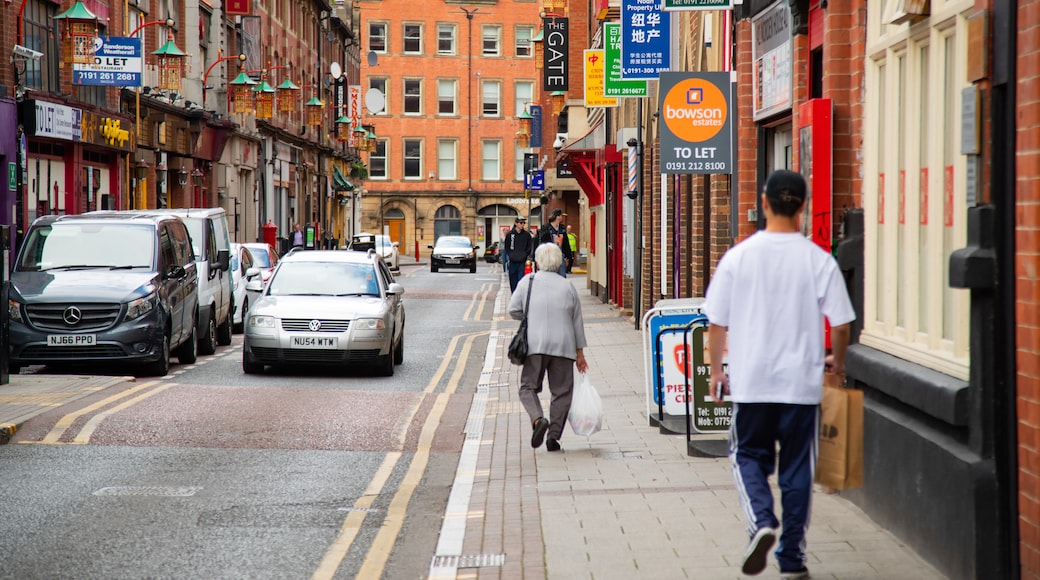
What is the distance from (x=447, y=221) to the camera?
8838 cm

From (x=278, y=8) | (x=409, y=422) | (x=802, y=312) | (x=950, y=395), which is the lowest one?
(x=409, y=422)

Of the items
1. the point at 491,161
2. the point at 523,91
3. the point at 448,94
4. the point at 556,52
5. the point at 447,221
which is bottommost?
the point at 447,221

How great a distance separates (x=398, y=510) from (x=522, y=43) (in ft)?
270

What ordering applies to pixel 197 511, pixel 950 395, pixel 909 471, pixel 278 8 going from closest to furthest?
pixel 950 395
pixel 909 471
pixel 197 511
pixel 278 8

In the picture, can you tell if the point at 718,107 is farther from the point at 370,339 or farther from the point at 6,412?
the point at 6,412

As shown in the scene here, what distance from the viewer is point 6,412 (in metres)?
12.8

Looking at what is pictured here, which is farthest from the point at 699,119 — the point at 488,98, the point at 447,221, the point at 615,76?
the point at 488,98

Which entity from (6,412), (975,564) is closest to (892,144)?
(975,564)

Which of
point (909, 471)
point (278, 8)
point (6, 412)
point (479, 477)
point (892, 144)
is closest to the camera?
point (909, 471)

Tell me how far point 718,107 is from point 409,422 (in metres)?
4.24

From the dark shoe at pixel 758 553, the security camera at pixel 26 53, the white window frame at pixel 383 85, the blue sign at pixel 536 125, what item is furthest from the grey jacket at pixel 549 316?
the white window frame at pixel 383 85

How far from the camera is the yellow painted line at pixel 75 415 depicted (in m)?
11.7

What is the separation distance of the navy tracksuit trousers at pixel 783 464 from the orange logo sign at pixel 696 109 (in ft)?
24.8

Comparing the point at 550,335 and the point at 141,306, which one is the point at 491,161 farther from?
the point at 550,335
